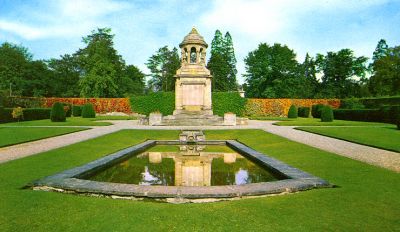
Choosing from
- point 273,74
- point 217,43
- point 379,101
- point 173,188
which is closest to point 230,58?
point 217,43

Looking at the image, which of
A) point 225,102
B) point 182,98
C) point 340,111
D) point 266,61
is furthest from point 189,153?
Answer: point 266,61

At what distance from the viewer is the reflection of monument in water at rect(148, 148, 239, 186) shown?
869 centimetres

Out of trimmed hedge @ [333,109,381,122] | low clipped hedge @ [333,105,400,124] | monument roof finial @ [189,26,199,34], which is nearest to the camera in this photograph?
low clipped hedge @ [333,105,400,124]

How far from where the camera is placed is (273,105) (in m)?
48.5

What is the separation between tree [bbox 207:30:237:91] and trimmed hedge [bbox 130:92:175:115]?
86.7ft

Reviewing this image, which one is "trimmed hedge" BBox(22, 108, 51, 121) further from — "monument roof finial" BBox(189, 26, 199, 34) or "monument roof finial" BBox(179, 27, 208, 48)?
"monument roof finial" BBox(189, 26, 199, 34)

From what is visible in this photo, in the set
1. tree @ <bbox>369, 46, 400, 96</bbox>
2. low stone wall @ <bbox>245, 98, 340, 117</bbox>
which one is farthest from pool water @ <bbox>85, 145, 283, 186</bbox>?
tree @ <bbox>369, 46, 400, 96</bbox>

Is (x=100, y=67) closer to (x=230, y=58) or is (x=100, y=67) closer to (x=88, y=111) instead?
(x=88, y=111)

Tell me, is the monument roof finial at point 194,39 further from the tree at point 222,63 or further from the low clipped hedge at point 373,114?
the tree at point 222,63

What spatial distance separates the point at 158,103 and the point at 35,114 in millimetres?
13948

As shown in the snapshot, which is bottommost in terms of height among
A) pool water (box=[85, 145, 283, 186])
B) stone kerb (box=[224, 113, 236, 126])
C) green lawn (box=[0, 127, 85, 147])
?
pool water (box=[85, 145, 283, 186])

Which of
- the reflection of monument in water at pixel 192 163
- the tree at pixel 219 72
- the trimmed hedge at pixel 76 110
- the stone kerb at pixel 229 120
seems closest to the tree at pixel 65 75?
the trimmed hedge at pixel 76 110

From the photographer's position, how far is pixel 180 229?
15.3ft

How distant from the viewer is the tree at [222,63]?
6919cm
